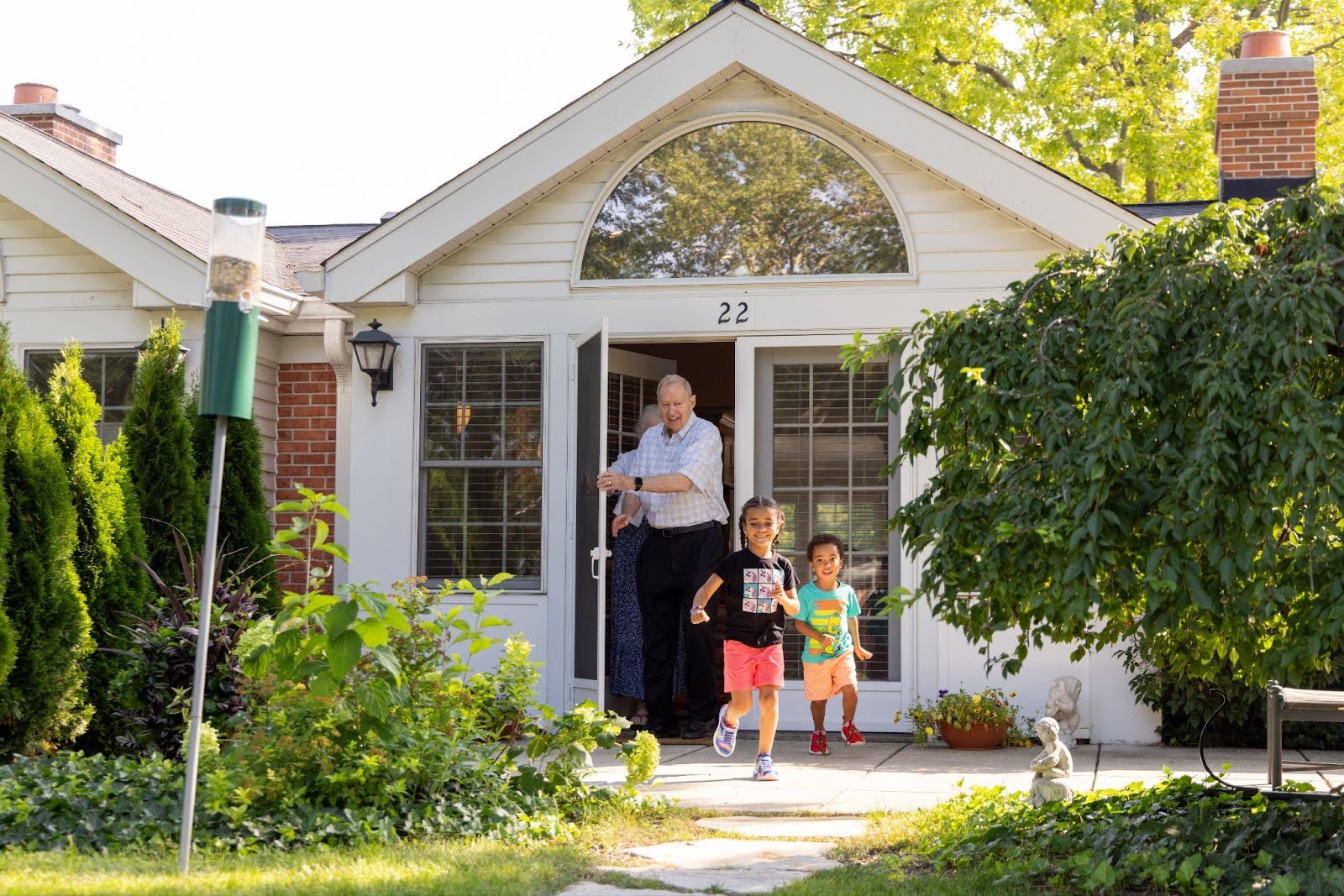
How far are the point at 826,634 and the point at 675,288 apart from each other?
2.43m

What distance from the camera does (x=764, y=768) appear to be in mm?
7047

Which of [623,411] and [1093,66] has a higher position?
[1093,66]

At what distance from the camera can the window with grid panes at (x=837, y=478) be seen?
29.3ft

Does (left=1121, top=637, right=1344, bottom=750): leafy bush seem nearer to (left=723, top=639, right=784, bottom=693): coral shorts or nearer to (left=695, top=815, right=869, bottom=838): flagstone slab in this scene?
(left=723, top=639, right=784, bottom=693): coral shorts

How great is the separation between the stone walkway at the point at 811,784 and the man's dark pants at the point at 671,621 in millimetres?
347

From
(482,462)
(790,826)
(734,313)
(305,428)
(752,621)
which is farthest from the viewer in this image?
(305,428)

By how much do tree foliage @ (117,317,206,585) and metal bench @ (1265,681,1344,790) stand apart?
18.8 feet

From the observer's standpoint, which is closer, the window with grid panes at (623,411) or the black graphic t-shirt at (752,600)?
the black graphic t-shirt at (752,600)

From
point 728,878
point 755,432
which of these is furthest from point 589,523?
point 728,878

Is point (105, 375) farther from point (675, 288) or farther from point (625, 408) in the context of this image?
point (675, 288)

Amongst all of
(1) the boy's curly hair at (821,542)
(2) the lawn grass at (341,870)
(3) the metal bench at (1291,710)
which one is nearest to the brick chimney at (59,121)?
(1) the boy's curly hair at (821,542)

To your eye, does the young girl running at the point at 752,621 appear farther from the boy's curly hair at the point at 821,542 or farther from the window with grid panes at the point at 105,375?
the window with grid panes at the point at 105,375

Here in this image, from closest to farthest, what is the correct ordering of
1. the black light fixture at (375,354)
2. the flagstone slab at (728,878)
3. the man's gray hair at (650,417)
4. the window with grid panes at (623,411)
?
the flagstone slab at (728,878), the black light fixture at (375,354), the man's gray hair at (650,417), the window with grid panes at (623,411)

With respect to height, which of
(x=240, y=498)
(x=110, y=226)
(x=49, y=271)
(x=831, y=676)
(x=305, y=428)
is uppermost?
(x=110, y=226)
